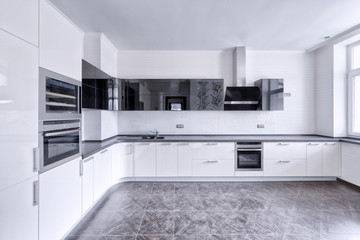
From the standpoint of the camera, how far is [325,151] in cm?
360

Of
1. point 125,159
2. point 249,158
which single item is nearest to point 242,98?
point 249,158

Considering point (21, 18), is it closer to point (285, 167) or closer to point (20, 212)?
point (20, 212)

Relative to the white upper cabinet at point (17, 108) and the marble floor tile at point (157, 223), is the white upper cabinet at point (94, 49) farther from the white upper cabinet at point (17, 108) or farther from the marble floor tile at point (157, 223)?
the marble floor tile at point (157, 223)

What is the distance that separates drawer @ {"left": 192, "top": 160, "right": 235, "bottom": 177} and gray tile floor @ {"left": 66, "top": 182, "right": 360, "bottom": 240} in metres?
0.23

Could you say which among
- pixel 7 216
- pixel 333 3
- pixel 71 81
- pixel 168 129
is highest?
pixel 333 3

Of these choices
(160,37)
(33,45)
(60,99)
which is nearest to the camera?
(33,45)

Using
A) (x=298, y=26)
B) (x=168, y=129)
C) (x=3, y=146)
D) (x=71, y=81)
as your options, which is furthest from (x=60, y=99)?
(x=298, y=26)

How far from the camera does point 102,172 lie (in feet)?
9.48

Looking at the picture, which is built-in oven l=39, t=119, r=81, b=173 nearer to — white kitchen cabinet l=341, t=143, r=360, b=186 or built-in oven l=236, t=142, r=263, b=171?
built-in oven l=236, t=142, r=263, b=171

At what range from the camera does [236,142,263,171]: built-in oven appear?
3619 millimetres

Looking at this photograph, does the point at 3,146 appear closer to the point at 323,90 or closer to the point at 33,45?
the point at 33,45

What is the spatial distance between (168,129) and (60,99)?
2.66 metres

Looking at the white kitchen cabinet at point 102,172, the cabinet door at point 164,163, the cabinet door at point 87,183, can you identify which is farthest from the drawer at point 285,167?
the cabinet door at point 87,183

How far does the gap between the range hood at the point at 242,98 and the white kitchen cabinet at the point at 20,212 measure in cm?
340
